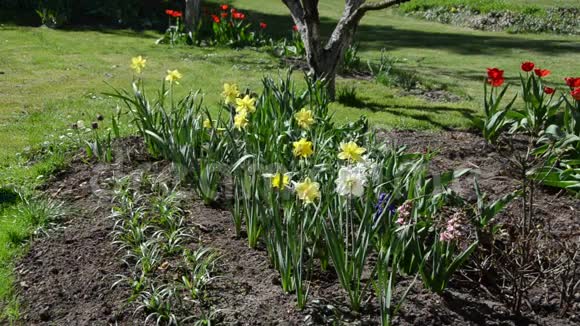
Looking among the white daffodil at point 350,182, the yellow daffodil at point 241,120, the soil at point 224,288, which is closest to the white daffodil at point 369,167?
the white daffodil at point 350,182

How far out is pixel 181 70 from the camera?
993 centimetres

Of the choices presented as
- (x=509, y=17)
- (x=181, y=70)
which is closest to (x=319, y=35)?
(x=181, y=70)

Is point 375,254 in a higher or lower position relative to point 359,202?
lower

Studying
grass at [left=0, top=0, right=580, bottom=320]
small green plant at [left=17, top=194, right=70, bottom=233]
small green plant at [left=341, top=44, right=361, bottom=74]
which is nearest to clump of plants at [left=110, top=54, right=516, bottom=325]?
small green plant at [left=17, top=194, right=70, bottom=233]

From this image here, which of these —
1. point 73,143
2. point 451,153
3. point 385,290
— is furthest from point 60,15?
point 385,290

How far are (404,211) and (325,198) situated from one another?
481 mm

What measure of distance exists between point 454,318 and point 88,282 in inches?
72.3

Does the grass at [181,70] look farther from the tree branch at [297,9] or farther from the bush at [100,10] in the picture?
the tree branch at [297,9]

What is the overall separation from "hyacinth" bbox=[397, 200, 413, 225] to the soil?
1.24 feet

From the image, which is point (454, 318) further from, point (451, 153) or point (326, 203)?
point (451, 153)

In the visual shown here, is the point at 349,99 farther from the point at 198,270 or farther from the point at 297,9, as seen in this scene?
the point at 198,270

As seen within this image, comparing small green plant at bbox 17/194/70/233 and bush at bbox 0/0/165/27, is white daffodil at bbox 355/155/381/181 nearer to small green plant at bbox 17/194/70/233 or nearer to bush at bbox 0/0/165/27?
small green plant at bbox 17/194/70/233

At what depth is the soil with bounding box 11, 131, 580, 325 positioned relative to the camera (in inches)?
132

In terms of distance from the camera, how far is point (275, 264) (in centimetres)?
368
